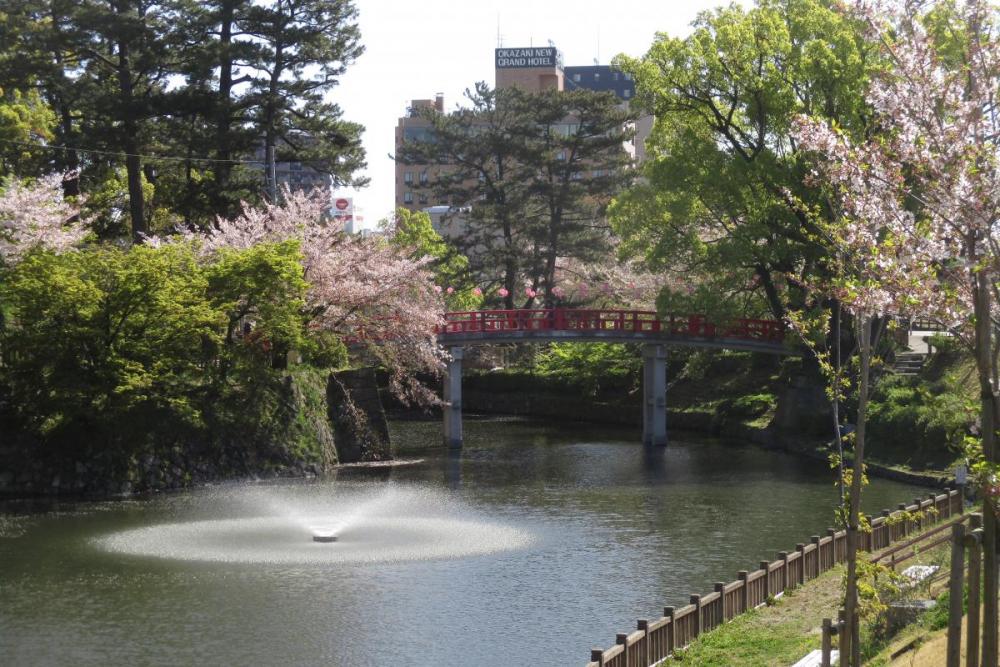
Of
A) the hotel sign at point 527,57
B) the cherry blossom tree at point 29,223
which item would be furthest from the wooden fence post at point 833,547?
the hotel sign at point 527,57

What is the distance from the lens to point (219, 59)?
166ft

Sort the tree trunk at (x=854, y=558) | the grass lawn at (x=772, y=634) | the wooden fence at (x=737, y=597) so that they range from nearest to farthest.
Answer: the tree trunk at (x=854, y=558) → the wooden fence at (x=737, y=597) → the grass lawn at (x=772, y=634)

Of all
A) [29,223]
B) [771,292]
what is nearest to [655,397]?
[771,292]

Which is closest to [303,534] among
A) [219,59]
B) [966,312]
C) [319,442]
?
[319,442]

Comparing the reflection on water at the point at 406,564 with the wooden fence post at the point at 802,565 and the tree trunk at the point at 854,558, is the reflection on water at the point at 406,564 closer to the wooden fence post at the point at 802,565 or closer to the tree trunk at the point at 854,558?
the wooden fence post at the point at 802,565

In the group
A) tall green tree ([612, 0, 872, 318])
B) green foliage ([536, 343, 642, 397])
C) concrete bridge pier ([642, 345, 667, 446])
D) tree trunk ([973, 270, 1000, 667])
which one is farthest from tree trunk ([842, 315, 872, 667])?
green foliage ([536, 343, 642, 397])

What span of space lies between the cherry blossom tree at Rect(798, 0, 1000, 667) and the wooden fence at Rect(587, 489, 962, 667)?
2932mm

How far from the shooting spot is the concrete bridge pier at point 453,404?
52469 mm

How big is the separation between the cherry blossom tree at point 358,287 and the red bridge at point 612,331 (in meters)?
4.50

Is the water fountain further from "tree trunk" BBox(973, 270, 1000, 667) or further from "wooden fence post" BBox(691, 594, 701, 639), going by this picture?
"tree trunk" BBox(973, 270, 1000, 667)

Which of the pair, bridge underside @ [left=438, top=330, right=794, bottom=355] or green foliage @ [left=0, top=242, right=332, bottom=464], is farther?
bridge underside @ [left=438, top=330, right=794, bottom=355]

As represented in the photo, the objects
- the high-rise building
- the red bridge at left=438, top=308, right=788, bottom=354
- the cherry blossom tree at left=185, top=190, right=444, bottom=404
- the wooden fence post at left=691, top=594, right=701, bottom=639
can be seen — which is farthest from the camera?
the high-rise building

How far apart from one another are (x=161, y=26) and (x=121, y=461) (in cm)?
2157

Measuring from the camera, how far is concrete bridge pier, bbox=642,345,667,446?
53.8 metres
